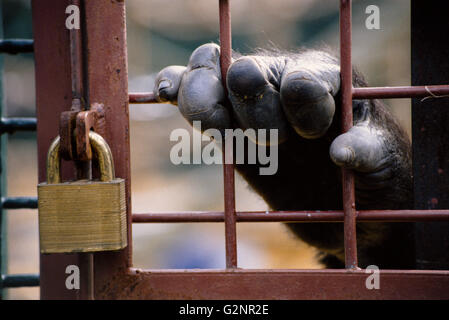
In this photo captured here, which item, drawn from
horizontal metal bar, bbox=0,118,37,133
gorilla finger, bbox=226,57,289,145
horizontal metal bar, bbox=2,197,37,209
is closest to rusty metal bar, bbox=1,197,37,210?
horizontal metal bar, bbox=2,197,37,209

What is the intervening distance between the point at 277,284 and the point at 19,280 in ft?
2.67

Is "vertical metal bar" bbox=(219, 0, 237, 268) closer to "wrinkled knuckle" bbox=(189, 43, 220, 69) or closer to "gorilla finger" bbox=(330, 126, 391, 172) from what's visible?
"wrinkled knuckle" bbox=(189, 43, 220, 69)

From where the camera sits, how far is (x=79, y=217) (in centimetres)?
75

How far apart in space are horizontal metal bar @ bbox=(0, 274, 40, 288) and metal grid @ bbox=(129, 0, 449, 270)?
612mm

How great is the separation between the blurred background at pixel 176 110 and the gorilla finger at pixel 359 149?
139 inches

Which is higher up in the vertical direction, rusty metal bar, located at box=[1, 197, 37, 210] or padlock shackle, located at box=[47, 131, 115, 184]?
padlock shackle, located at box=[47, 131, 115, 184]

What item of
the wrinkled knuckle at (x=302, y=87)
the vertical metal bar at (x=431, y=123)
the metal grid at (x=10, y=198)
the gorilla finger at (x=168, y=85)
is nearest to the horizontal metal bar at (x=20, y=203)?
the metal grid at (x=10, y=198)

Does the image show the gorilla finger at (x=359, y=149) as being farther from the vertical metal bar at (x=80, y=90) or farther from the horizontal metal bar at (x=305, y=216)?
the vertical metal bar at (x=80, y=90)

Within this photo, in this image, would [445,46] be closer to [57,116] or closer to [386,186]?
[386,186]

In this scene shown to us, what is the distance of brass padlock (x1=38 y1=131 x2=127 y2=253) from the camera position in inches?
29.6

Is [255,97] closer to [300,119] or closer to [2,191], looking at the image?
[300,119]

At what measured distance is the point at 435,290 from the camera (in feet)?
2.64
